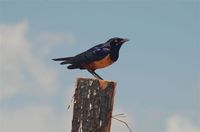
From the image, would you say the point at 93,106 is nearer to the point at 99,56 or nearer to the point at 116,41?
the point at 99,56

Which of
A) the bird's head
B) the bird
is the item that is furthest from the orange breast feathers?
the bird's head

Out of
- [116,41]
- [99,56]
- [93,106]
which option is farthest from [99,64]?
[93,106]

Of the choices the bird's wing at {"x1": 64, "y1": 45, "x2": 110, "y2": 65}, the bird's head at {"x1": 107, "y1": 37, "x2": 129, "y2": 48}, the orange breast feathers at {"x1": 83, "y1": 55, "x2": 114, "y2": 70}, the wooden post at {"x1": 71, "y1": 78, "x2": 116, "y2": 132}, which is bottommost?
the wooden post at {"x1": 71, "y1": 78, "x2": 116, "y2": 132}

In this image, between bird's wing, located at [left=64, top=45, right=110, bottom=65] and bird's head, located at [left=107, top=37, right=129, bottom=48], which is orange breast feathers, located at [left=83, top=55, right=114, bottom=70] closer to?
bird's wing, located at [left=64, top=45, right=110, bottom=65]

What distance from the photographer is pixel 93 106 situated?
16.8ft

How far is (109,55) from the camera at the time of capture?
22.4 ft

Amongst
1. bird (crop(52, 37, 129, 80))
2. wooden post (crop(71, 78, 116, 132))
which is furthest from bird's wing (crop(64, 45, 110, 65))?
wooden post (crop(71, 78, 116, 132))

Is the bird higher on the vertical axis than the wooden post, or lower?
higher

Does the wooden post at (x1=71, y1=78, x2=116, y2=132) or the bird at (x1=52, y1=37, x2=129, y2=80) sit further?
the bird at (x1=52, y1=37, x2=129, y2=80)

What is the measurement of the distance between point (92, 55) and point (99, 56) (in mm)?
129

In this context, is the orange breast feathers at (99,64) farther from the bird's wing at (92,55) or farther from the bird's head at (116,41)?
the bird's head at (116,41)

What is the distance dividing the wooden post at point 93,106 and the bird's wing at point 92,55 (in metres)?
1.50

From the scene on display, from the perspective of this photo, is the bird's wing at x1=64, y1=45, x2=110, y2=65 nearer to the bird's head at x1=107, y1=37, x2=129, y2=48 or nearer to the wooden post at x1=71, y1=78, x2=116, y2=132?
the bird's head at x1=107, y1=37, x2=129, y2=48

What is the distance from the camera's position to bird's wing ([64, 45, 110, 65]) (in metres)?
6.72
